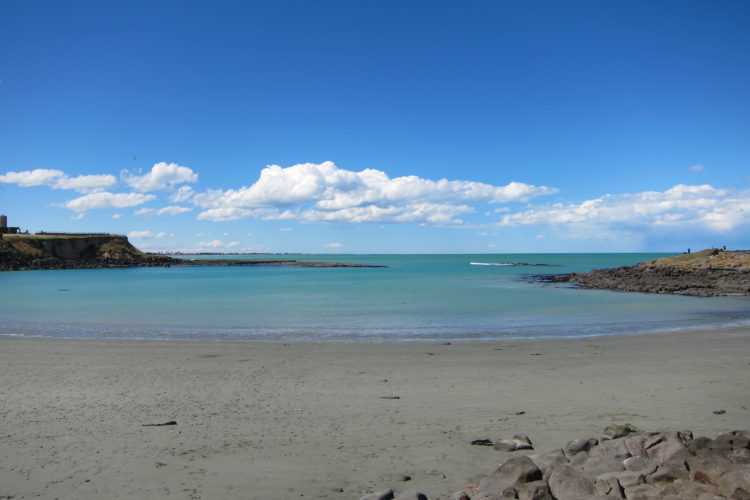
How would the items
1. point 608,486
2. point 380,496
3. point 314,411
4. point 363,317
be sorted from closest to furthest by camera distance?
point 608,486, point 380,496, point 314,411, point 363,317

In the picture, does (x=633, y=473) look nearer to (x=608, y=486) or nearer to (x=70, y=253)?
(x=608, y=486)

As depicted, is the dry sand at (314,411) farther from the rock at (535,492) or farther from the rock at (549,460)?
the rock at (535,492)

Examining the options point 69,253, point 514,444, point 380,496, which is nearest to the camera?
point 380,496

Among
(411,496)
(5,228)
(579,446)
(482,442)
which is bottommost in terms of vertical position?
(482,442)

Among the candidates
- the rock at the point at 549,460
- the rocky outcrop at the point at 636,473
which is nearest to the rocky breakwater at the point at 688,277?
the rocky outcrop at the point at 636,473

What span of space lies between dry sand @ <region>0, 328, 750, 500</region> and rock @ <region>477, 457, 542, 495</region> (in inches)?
22.3

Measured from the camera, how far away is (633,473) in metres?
5.34

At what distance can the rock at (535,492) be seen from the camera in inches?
200

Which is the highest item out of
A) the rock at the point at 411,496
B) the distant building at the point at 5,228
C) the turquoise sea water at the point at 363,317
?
the distant building at the point at 5,228

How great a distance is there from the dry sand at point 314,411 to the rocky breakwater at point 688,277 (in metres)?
30.7

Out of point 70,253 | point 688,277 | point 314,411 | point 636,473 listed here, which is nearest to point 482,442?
point 636,473

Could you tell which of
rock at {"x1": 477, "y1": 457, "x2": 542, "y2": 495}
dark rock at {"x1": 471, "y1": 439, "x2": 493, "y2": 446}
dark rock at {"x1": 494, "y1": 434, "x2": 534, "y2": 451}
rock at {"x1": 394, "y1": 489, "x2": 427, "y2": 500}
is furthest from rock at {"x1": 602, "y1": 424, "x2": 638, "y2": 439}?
rock at {"x1": 394, "y1": 489, "x2": 427, "y2": 500}

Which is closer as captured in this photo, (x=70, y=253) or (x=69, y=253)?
(x=69, y=253)

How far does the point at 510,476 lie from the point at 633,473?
1.24 metres
